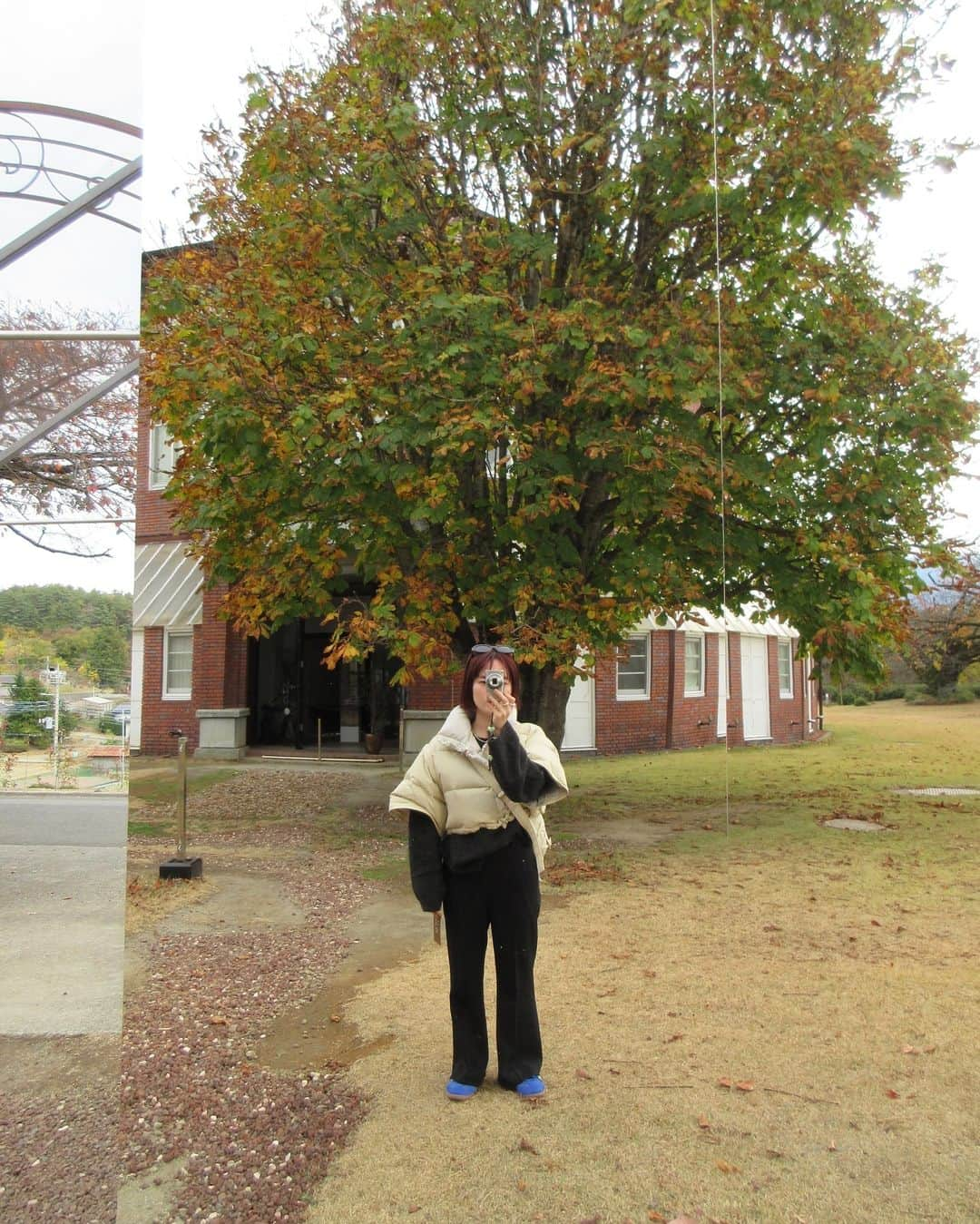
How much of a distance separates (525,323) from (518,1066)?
6.84 ft

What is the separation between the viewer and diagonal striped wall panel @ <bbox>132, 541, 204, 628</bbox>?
105 inches

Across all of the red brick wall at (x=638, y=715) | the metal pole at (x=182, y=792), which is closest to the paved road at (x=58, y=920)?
the metal pole at (x=182, y=792)

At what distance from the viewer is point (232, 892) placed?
112 inches

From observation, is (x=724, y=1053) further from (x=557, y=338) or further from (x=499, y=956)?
(x=557, y=338)

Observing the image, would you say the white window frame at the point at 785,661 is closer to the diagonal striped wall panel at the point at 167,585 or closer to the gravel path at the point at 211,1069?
the gravel path at the point at 211,1069

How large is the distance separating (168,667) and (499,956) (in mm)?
1201

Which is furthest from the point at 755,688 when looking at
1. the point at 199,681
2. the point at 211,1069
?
the point at 211,1069

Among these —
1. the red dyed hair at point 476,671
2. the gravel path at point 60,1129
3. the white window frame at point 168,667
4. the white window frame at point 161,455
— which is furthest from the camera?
the white window frame at point 161,455

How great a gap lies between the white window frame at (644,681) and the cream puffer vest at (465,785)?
22.3 inches

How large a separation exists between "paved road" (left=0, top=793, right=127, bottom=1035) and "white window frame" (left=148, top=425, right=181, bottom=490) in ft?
3.02

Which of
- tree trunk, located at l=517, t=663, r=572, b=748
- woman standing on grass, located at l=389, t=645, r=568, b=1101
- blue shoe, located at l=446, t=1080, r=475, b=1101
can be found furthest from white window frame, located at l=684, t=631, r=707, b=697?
blue shoe, located at l=446, t=1080, r=475, b=1101

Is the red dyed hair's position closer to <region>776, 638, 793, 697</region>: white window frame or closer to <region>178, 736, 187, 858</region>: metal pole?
<region>178, 736, 187, 858</region>: metal pole

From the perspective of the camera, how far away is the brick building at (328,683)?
2.67 metres

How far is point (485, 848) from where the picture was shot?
258 cm
